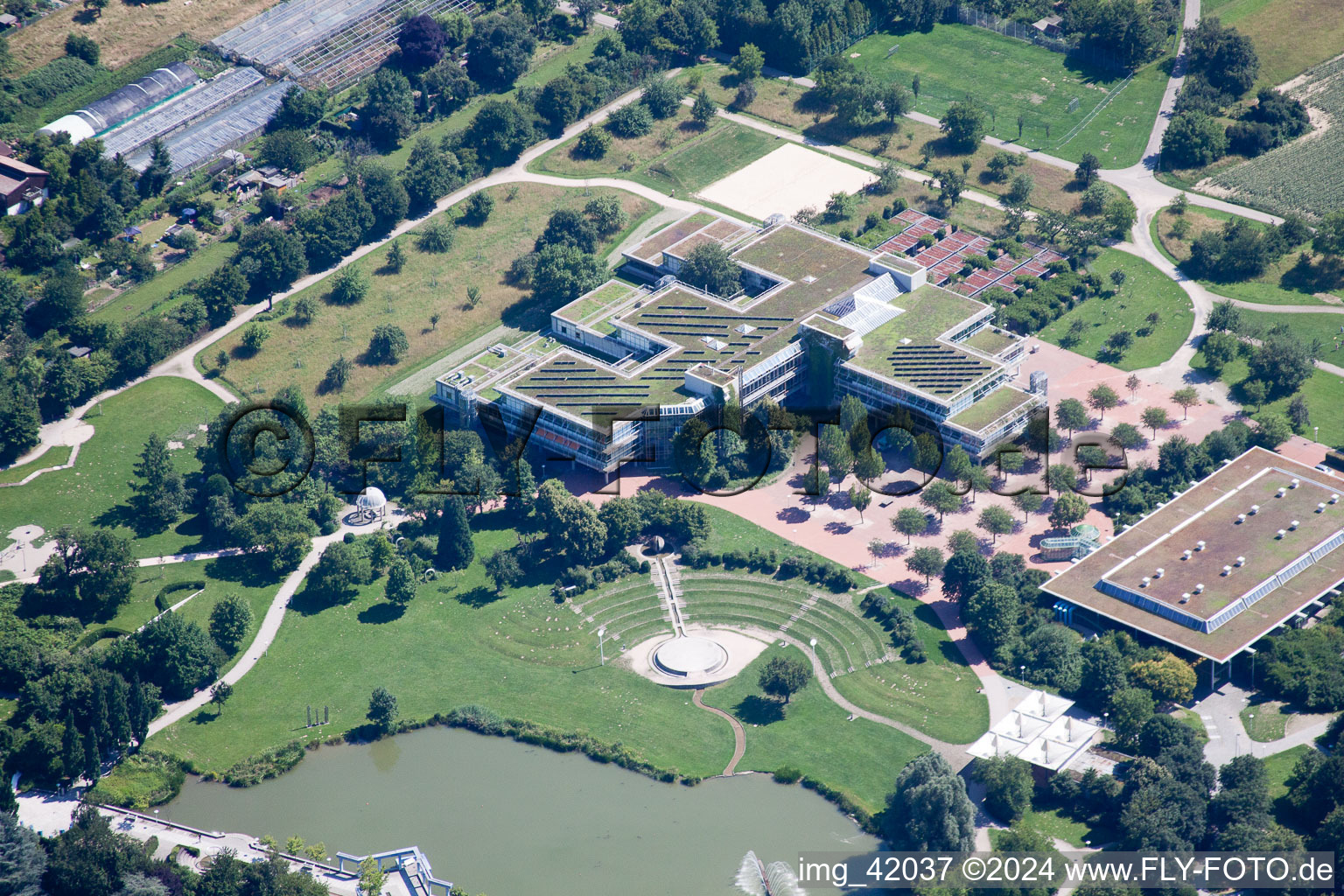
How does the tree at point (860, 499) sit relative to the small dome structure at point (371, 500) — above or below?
below

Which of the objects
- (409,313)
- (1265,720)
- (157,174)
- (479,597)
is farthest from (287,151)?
(1265,720)

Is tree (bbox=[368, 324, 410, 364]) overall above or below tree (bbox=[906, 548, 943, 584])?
above

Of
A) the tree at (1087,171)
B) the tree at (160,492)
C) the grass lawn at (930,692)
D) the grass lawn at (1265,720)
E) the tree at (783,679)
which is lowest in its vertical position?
the grass lawn at (1265,720)

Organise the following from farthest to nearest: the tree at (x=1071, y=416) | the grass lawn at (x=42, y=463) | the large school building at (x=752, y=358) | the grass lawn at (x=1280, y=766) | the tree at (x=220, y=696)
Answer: the tree at (x=1071, y=416) < the large school building at (x=752, y=358) < the grass lawn at (x=42, y=463) < the tree at (x=220, y=696) < the grass lawn at (x=1280, y=766)

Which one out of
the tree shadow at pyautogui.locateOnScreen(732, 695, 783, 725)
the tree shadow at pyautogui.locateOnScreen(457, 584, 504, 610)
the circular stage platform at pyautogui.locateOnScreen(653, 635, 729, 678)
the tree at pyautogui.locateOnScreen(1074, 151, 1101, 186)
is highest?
the tree at pyautogui.locateOnScreen(1074, 151, 1101, 186)

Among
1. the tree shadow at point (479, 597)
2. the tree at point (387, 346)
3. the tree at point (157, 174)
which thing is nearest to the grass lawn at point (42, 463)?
the tree at point (387, 346)

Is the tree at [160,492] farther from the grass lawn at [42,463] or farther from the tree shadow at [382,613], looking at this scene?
the tree shadow at [382,613]

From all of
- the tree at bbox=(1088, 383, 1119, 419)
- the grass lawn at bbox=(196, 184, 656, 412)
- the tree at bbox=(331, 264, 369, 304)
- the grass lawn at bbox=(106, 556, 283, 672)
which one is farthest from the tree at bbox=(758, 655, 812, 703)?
the tree at bbox=(331, 264, 369, 304)

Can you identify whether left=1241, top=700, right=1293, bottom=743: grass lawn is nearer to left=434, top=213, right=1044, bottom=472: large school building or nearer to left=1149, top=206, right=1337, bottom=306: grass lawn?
left=434, top=213, right=1044, bottom=472: large school building
